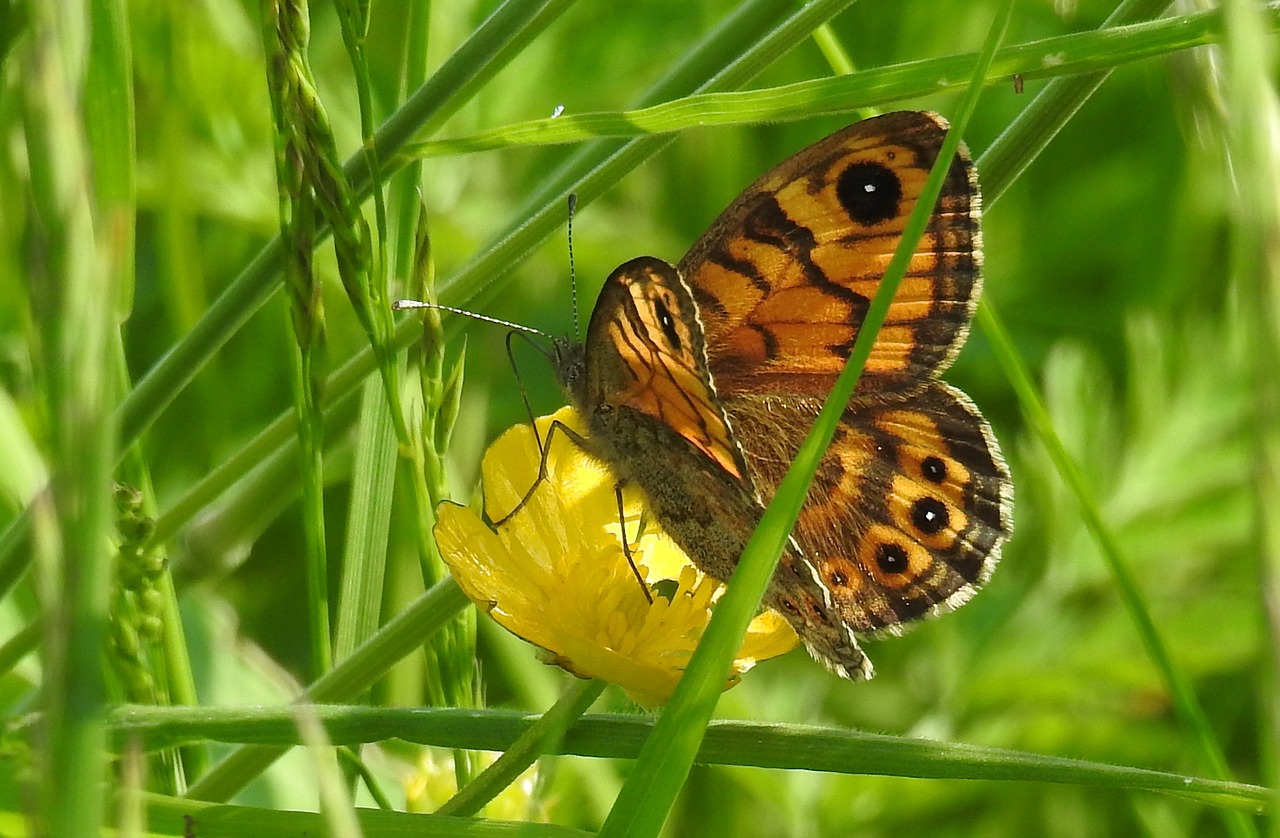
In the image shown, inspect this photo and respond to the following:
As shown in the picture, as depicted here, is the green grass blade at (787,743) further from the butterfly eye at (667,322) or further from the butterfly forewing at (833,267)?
the butterfly forewing at (833,267)

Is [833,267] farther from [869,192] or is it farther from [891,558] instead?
[891,558]

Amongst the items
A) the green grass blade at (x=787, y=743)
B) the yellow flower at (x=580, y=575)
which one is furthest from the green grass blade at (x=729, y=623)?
the yellow flower at (x=580, y=575)

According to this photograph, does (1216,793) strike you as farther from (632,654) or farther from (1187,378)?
(1187,378)

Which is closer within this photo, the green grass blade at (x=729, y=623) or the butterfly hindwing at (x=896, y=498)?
the green grass blade at (x=729, y=623)

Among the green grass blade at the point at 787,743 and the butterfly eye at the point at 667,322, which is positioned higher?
the butterfly eye at the point at 667,322

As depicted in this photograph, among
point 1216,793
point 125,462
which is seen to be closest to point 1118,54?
point 1216,793

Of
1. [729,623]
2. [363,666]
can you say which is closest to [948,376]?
[363,666]

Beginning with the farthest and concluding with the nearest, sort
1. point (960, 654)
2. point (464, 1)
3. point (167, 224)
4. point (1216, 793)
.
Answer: point (464, 1) → point (960, 654) → point (167, 224) → point (1216, 793)
